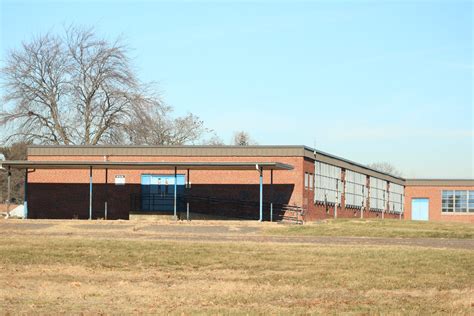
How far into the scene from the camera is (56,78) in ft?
222

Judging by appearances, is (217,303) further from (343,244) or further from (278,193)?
(278,193)

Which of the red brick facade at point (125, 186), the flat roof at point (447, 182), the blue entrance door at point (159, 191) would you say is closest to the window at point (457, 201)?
the flat roof at point (447, 182)

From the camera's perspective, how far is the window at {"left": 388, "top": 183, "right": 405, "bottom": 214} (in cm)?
7551

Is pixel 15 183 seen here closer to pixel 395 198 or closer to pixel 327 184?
pixel 395 198

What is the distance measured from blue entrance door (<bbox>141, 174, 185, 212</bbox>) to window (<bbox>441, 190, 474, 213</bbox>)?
124ft

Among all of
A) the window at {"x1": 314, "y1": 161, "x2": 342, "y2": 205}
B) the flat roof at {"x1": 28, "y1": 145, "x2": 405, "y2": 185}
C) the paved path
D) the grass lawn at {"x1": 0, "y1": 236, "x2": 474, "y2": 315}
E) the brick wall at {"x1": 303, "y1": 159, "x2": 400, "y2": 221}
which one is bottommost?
the grass lawn at {"x1": 0, "y1": 236, "x2": 474, "y2": 315}

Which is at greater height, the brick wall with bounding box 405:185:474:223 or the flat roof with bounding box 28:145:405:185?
the flat roof with bounding box 28:145:405:185

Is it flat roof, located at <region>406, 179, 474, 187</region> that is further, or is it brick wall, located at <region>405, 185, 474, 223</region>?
flat roof, located at <region>406, 179, 474, 187</region>

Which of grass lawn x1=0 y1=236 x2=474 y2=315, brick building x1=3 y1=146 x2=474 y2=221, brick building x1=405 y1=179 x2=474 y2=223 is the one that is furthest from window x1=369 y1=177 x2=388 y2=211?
grass lawn x1=0 y1=236 x2=474 y2=315

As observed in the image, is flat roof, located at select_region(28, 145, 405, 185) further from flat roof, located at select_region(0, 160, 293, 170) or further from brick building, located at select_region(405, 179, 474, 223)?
brick building, located at select_region(405, 179, 474, 223)

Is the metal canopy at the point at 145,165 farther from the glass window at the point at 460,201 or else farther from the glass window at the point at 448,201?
the glass window at the point at 460,201

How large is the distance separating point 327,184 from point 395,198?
77.3ft

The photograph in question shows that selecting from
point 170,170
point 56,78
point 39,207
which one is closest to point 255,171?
point 170,170

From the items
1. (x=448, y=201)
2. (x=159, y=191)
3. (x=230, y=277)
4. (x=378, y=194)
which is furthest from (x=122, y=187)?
(x=448, y=201)
